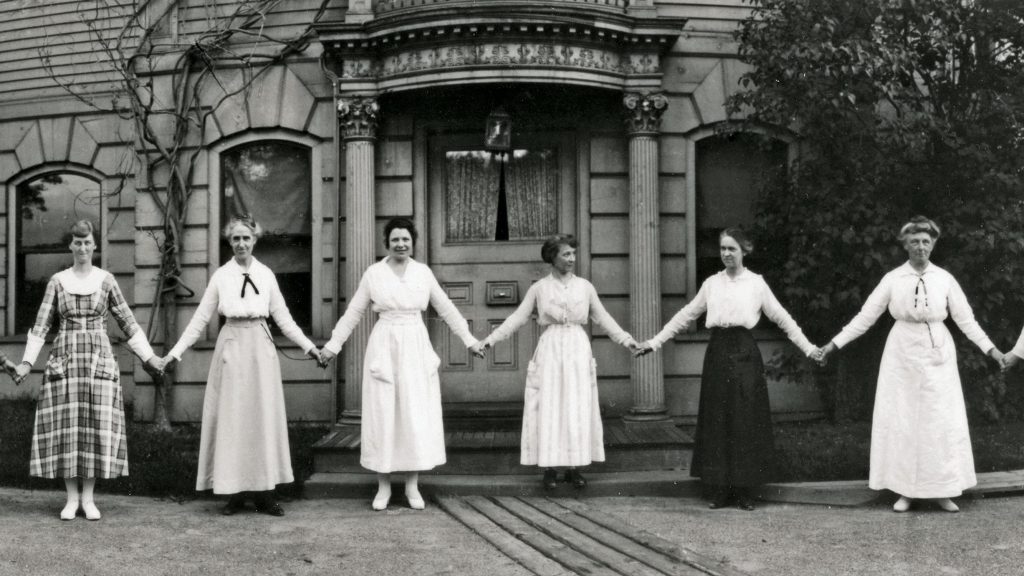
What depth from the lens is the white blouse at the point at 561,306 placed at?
7.27 metres

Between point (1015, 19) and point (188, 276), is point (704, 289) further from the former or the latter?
point (188, 276)

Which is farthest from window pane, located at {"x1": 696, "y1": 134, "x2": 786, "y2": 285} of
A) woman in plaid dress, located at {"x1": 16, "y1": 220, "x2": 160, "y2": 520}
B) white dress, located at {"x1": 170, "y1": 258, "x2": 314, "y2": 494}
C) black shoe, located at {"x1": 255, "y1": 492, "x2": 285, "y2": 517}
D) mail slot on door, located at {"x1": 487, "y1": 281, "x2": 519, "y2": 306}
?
woman in plaid dress, located at {"x1": 16, "y1": 220, "x2": 160, "y2": 520}

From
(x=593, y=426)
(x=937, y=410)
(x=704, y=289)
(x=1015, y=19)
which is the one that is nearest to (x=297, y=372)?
(x=593, y=426)

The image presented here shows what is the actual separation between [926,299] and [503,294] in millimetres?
4450

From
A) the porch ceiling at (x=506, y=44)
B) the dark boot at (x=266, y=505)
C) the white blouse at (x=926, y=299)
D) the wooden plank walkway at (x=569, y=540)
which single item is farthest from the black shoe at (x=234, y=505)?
the white blouse at (x=926, y=299)

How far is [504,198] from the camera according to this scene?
10227 mm

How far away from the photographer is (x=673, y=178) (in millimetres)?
10078

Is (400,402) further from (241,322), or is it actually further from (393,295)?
(241,322)

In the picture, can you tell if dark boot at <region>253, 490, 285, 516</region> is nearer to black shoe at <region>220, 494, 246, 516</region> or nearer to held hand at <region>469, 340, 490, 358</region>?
black shoe at <region>220, 494, 246, 516</region>

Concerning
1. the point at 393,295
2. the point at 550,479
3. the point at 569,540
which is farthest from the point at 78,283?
the point at 569,540

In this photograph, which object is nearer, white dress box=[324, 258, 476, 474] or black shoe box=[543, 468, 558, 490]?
white dress box=[324, 258, 476, 474]

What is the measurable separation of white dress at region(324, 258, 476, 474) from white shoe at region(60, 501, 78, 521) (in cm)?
202

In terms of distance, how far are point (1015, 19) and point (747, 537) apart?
5.72m

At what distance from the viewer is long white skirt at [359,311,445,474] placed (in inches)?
271
